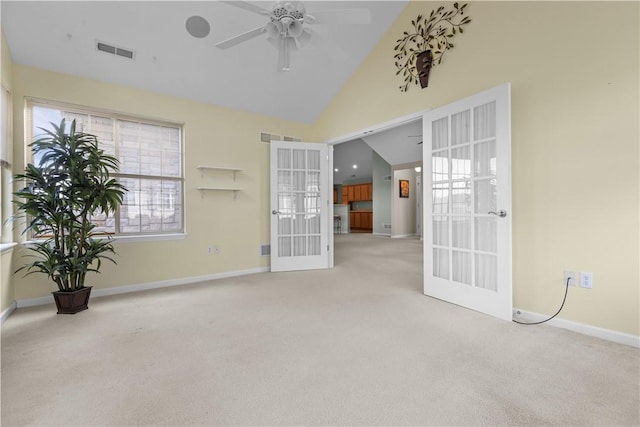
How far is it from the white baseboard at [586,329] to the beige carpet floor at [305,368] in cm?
8

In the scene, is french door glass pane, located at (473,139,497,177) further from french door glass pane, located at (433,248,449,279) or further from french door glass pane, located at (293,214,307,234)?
french door glass pane, located at (293,214,307,234)

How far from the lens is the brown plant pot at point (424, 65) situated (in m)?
3.15

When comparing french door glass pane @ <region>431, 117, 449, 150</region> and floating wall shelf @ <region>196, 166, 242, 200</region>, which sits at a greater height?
french door glass pane @ <region>431, 117, 449, 150</region>

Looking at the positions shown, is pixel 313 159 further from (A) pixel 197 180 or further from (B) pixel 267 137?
(A) pixel 197 180

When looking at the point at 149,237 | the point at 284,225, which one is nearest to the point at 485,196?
the point at 284,225

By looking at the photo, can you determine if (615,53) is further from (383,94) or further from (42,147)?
(42,147)

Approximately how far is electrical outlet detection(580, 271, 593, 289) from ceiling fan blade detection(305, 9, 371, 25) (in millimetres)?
2633

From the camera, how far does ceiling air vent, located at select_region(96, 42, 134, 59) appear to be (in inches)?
118

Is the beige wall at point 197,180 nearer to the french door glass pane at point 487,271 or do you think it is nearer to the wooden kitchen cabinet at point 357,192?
Answer: the french door glass pane at point 487,271

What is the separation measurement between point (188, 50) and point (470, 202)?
137 inches

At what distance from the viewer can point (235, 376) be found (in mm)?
1673

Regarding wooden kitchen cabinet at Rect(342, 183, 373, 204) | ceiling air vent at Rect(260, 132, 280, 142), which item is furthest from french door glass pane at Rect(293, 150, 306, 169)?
wooden kitchen cabinet at Rect(342, 183, 373, 204)

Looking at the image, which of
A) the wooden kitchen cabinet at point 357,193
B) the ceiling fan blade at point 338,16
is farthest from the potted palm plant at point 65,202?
the wooden kitchen cabinet at point 357,193

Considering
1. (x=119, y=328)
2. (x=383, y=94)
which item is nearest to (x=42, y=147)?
(x=119, y=328)
